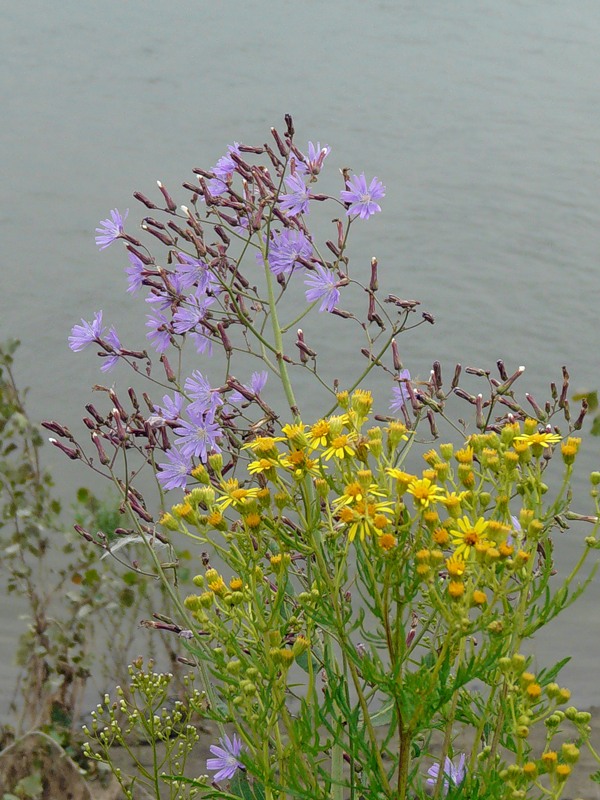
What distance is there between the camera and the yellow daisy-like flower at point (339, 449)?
2.02m

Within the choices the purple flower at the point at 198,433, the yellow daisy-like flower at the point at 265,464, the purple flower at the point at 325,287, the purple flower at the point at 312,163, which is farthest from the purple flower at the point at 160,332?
the yellow daisy-like flower at the point at 265,464

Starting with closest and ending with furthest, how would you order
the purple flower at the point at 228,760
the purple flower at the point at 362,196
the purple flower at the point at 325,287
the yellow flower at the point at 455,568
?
the yellow flower at the point at 455,568 → the purple flower at the point at 228,760 → the purple flower at the point at 325,287 → the purple flower at the point at 362,196

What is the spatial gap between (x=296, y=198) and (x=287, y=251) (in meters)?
0.15

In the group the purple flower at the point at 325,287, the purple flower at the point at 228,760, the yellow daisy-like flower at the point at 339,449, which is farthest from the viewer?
the purple flower at the point at 325,287

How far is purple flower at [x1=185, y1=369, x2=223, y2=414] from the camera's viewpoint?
8.84 ft

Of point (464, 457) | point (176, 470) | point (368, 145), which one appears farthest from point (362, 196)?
point (368, 145)

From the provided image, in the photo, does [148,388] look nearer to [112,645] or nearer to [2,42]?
[112,645]

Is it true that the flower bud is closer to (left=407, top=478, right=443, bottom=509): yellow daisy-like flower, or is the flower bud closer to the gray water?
(left=407, top=478, right=443, bottom=509): yellow daisy-like flower

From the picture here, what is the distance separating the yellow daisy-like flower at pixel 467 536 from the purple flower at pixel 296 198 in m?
1.10

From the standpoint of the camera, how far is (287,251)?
9.17 feet

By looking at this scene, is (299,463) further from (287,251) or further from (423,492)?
(287,251)

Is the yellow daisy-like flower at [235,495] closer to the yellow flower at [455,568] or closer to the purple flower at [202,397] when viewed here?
the yellow flower at [455,568]

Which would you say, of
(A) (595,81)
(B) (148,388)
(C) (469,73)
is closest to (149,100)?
(C) (469,73)

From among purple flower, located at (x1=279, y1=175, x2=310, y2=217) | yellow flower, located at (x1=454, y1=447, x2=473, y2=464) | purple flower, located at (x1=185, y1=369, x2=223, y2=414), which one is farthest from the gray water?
yellow flower, located at (x1=454, y1=447, x2=473, y2=464)
